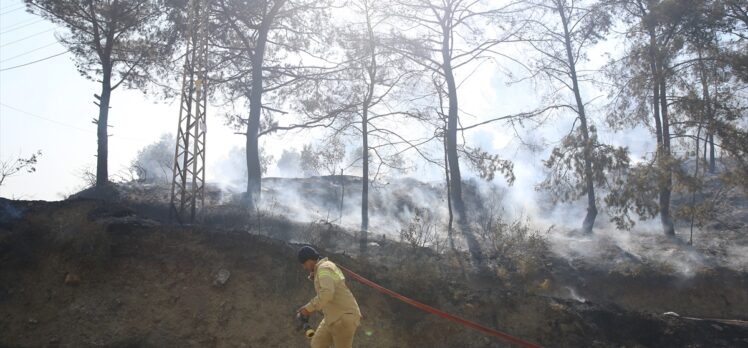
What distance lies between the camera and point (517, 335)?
1094 centimetres

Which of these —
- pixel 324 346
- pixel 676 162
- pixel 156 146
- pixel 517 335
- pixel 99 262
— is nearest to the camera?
pixel 324 346

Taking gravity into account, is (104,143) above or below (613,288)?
above

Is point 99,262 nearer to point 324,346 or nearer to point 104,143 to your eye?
point 324,346

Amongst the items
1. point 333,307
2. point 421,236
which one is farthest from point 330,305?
point 421,236

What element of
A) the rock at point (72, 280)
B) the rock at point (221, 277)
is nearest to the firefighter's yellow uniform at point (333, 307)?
the rock at point (221, 277)

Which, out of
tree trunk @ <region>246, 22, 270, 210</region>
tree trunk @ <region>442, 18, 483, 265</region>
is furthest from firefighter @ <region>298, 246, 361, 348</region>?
tree trunk @ <region>246, 22, 270, 210</region>

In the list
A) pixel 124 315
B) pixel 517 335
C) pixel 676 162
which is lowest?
pixel 517 335

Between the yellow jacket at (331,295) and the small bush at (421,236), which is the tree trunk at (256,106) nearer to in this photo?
the small bush at (421,236)

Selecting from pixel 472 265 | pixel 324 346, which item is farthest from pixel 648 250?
pixel 324 346

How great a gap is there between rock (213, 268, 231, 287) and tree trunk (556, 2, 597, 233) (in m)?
14.9

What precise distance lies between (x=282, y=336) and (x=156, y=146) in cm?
6135

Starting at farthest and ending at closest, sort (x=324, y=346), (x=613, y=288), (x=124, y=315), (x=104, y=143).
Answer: (x=104, y=143), (x=613, y=288), (x=124, y=315), (x=324, y=346)

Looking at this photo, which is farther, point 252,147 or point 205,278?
point 252,147

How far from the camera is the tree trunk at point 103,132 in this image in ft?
64.4
